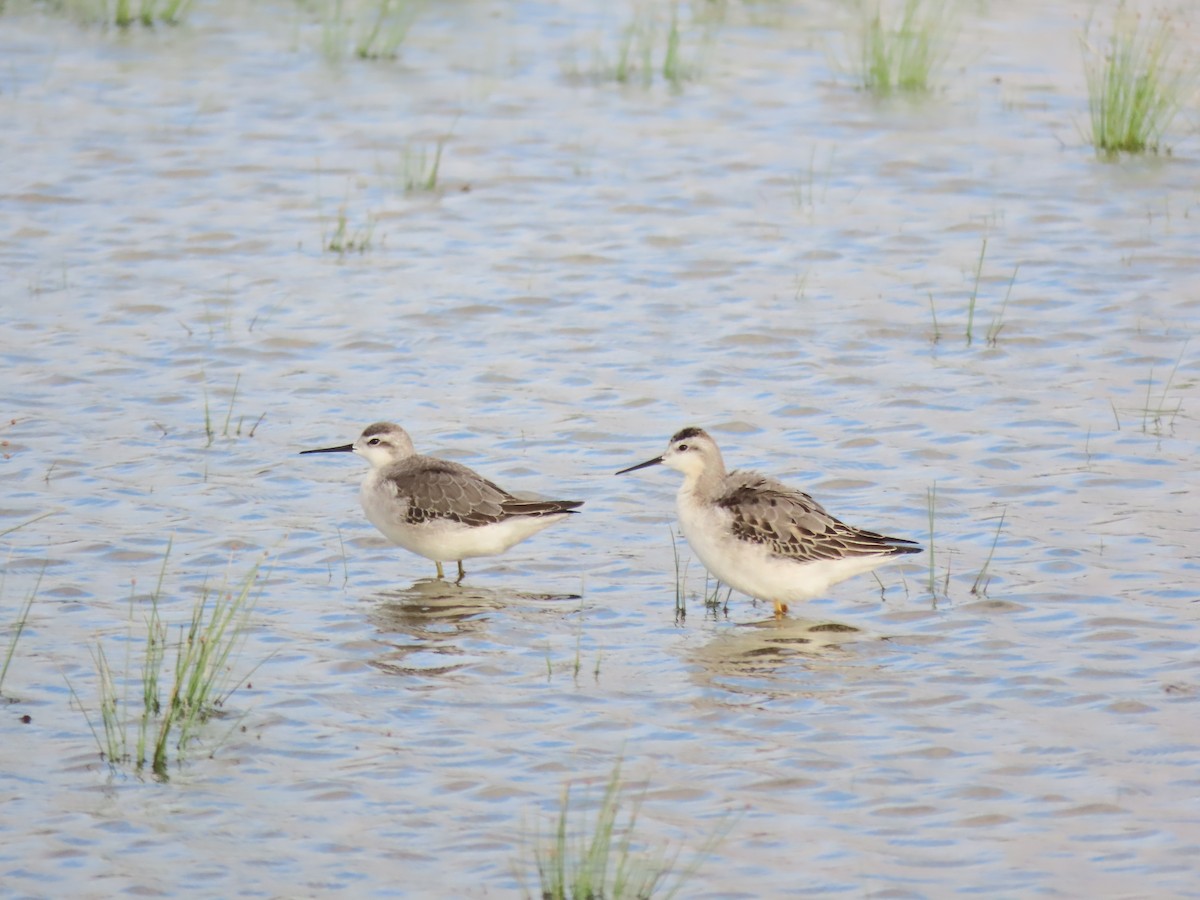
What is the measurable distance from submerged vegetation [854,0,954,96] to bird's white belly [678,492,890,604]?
37.3ft

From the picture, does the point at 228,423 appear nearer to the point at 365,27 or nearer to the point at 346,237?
the point at 346,237

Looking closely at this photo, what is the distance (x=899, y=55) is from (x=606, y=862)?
16177 millimetres

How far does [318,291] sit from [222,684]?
23.7 feet

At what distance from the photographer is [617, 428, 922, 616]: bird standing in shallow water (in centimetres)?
1043

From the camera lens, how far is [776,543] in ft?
34.2

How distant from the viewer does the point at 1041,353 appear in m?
14.8

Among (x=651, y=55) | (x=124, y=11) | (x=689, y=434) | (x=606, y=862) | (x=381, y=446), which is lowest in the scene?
(x=606, y=862)

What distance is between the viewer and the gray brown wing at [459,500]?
11.1 meters

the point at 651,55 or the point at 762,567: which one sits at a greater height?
the point at 651,55

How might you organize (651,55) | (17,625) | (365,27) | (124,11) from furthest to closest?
(365,27)
(124,11)
(651,55)
(17,625)

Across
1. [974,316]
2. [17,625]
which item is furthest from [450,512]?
[974,316]

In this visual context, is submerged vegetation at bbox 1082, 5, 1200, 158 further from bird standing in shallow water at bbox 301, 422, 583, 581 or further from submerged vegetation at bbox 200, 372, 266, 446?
bird standing in shallow water at bbox 301, 422, 583, 581

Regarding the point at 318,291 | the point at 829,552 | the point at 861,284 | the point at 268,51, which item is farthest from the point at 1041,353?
the point at 268,51

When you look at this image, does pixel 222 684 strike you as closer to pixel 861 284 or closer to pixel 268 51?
pixel 861 284
